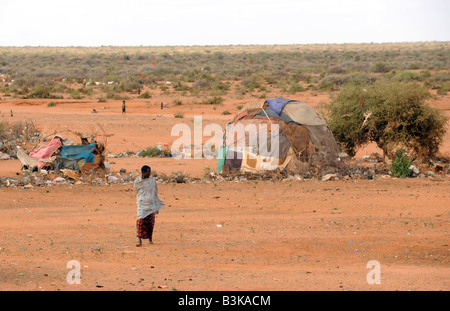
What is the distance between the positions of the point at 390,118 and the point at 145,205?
985cm

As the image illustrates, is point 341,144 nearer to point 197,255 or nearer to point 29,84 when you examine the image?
point 197,255

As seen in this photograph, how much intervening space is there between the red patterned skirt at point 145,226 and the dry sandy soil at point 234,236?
0.26 m

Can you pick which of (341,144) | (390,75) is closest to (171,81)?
(390,75)

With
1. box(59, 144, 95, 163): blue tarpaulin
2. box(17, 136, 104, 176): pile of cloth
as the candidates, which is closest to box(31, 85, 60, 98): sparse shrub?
box(17, 136, 104, 176): pile of cloth

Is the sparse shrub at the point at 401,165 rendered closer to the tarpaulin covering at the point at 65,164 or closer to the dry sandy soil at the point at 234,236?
the dry sandy soil at the point at 234,236

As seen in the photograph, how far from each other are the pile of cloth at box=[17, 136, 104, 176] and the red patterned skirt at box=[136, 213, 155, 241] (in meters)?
6.41

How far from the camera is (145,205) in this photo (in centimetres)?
927

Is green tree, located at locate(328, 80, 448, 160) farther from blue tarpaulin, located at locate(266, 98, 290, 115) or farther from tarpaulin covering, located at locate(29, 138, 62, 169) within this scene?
tarpaulin covering, located at locate(29, 138, 62, 169)

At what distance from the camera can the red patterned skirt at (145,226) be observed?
932 cm

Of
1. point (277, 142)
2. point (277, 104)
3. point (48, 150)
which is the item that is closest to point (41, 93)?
point (48, 150)

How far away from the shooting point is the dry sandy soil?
7.57 metres

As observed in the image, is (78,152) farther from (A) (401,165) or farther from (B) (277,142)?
(A) (401,165)
